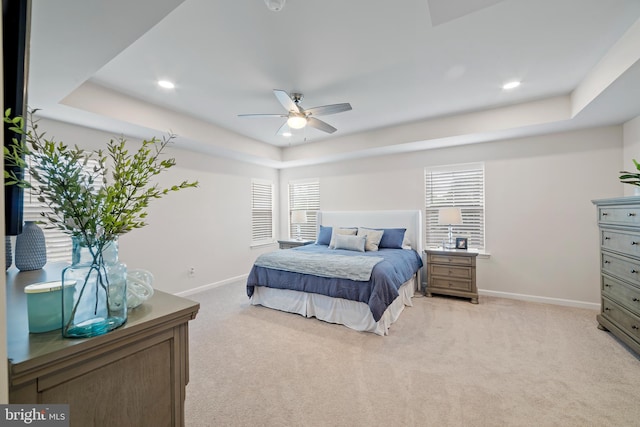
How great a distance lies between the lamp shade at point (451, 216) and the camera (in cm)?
399

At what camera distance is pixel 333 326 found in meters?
3.11

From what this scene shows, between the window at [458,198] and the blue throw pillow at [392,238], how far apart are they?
556 millimetres

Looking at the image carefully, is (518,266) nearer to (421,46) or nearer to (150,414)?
(421,46)

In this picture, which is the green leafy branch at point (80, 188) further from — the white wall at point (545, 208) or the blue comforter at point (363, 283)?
the white wall at point (545, 208)

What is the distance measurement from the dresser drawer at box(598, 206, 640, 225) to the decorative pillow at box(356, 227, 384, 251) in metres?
2.62

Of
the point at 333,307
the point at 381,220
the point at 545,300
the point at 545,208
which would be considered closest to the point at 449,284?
the point at 545,300

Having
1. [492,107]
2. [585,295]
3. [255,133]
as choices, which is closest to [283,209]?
[255,133]

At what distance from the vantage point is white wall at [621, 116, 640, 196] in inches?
122

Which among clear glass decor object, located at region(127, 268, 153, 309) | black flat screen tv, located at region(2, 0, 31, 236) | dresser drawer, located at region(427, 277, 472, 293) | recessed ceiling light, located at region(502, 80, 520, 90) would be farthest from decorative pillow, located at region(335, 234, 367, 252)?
black flat screen tv, located at region(2, 0, 31, 236)

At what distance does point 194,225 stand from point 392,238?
3.37 meters

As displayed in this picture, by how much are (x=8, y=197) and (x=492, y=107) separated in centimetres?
456

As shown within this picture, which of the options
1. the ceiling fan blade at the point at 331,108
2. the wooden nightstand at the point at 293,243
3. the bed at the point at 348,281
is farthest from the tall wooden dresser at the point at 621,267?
the wooden nightstand at the point at 293,243

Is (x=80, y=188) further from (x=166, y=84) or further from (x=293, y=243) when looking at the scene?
(x=293, y=243)

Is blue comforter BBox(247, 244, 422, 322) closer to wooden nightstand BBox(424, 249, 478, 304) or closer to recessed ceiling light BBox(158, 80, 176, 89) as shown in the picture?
wooden nightstand BBox(424, 249, 478, 304)
